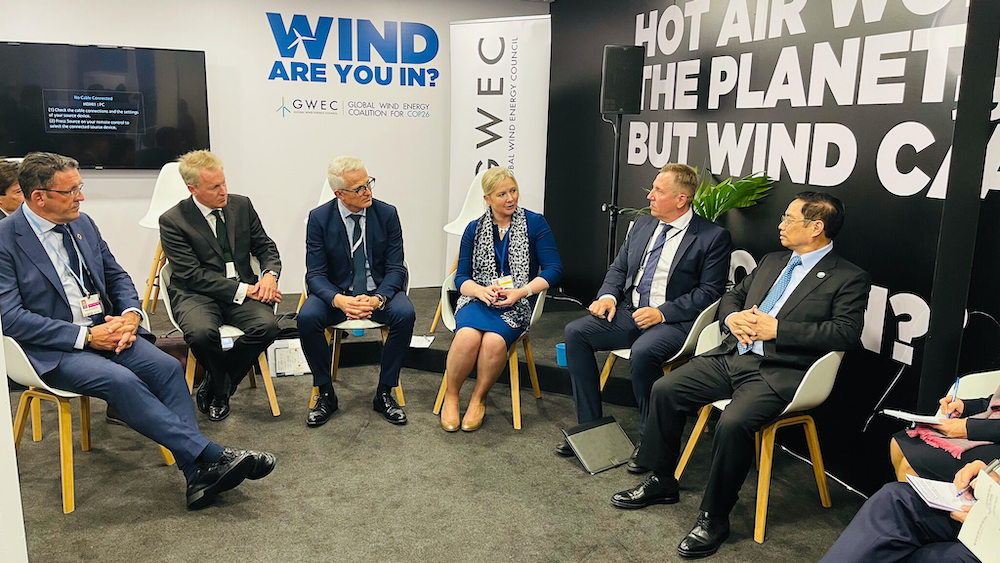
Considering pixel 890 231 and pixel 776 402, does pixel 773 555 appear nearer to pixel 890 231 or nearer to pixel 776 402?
pixel 776 402

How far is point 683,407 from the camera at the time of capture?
3061 millimetres

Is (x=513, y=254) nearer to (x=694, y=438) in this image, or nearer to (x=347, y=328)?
(x=347, y=328)

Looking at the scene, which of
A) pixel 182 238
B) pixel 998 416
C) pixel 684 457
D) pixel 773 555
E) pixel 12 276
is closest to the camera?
pixel 998 416

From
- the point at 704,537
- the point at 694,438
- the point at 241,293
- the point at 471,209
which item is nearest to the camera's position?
the point at 704,537

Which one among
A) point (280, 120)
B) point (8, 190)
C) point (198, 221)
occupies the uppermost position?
point (280, 120)

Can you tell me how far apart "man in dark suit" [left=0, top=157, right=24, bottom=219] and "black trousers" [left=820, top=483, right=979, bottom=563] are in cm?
383

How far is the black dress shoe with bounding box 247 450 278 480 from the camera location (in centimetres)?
303

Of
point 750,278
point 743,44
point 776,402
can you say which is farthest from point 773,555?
point 743,44

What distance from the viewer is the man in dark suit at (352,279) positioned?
12.7ft

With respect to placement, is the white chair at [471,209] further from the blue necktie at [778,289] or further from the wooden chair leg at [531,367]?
the blue necktie at [778,289]

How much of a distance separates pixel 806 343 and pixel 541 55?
3318mm

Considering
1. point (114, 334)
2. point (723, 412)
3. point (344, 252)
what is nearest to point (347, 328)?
point (344, 252)

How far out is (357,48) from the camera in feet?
19.8

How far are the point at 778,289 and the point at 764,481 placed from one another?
78 centimetres
